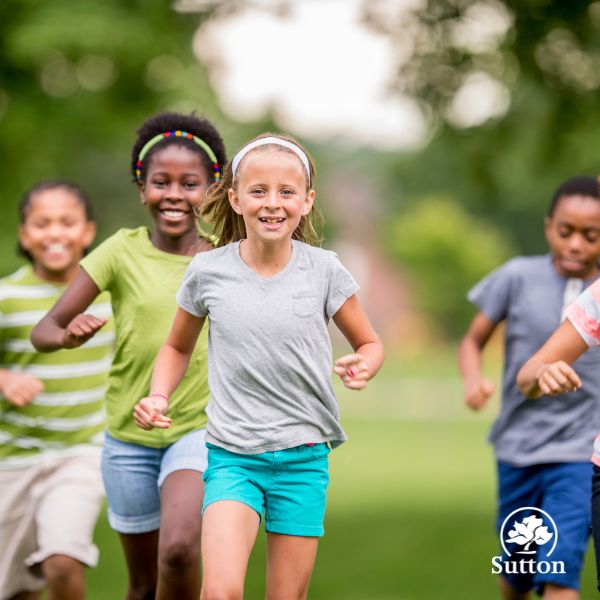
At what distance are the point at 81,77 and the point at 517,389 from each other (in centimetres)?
529

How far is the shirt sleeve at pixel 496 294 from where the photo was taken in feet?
20.6

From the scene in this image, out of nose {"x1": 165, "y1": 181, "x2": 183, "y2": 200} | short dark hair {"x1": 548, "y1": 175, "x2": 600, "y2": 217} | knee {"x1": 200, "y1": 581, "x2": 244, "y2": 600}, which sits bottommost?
knee {"x1": 200, "y1": 581, "x2": 244, "y2": 600}

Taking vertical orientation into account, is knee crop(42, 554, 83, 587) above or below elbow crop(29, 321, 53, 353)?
below

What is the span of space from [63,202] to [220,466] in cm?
227

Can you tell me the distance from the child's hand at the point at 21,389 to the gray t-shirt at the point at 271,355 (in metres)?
1.17

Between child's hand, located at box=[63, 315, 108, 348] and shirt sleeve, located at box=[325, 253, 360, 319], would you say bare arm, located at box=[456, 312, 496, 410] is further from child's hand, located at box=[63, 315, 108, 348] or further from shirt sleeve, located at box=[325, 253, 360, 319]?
child's hand, located at box=[63, 315, 108, 348]

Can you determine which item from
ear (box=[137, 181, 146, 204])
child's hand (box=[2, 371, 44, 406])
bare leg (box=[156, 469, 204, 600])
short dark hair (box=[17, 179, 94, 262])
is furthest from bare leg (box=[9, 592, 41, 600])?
A: ear (box=[137, 181, 146, 204])

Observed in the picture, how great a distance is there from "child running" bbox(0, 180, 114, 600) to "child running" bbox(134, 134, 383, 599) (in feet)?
4.70

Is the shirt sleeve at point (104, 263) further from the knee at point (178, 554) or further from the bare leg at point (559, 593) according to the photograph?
the bare leg at point (559, 593)

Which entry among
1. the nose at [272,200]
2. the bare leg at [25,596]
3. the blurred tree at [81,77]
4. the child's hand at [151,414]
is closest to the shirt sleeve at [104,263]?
the child's hand at [151,414]

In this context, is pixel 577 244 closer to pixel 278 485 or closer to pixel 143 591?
pixel 278 485

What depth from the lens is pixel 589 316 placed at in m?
4.36

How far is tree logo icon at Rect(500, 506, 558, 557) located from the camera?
5778 millimetres

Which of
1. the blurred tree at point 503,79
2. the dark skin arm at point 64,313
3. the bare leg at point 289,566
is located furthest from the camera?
the blurred tree at point 503,79
